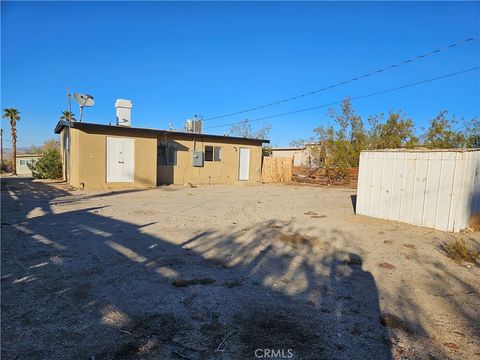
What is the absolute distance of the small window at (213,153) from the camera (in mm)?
17812

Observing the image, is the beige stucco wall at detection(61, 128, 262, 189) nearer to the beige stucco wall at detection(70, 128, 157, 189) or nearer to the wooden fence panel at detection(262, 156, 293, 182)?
the beige stucco wall at detection(70, 128, 157, 189)

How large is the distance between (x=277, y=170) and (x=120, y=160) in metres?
10.2

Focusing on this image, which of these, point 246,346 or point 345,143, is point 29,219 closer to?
point 246,346

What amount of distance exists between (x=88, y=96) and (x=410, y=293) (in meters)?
15.2

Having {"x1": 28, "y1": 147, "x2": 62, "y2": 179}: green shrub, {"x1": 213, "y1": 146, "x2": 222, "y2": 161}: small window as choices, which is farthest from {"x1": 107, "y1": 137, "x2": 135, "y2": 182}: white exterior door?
{"x1": 28, "y1": 147, "x2": 62, "y2": 179}: green shrub

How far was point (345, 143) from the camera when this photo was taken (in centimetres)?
1962

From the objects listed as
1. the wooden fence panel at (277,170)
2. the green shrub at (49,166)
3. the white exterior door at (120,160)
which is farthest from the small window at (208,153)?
the green shrub at (49,166)

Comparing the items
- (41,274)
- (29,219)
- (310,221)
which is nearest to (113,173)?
(29,219)

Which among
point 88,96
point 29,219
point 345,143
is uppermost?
point 88,96

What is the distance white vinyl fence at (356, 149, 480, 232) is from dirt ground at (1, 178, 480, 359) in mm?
472

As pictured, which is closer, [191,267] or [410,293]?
[410,293]

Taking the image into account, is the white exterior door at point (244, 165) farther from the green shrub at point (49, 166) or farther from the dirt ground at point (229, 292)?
the dirt ground at point (229, 292)

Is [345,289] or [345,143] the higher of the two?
[345,143]

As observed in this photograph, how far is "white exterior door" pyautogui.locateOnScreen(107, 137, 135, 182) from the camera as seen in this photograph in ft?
44.6
